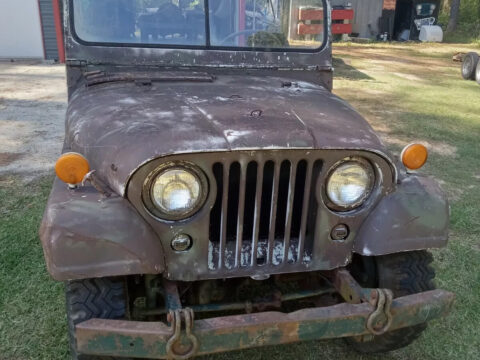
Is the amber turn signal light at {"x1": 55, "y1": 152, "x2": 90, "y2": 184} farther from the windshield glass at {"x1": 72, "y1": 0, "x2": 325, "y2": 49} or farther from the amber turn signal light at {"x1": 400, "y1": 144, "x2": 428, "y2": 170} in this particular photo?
the amber turn signal light at {"x1": 400, "y1": 144, "x2": 428, "y2": 170}

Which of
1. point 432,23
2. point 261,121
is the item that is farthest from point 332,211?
point 432,23

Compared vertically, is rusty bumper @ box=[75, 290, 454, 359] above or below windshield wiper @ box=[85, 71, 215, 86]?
below

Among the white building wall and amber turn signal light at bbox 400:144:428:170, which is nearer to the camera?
amber turn signal light at bbox 400:144:428:170

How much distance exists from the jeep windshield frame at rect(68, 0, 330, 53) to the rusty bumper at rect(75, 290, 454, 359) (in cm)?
185

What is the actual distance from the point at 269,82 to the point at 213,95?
21.6 inches

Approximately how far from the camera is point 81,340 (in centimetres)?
179

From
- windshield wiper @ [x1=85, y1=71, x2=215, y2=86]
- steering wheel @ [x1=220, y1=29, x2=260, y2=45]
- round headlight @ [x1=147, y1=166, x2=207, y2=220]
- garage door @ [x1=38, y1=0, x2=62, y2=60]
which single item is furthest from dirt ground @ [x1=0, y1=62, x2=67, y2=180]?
round headlight @ [x1=147, y1=166, x2=207, y2=220]

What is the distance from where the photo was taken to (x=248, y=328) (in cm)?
187

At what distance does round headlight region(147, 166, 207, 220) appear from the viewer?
1.95m

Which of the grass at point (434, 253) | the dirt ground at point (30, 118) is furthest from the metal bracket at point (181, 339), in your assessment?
the dirt ground at point (30, 118)

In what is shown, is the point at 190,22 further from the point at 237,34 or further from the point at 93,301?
the point at 93,301

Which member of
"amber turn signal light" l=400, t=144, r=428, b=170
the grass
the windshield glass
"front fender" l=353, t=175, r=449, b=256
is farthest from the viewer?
the windshield glass

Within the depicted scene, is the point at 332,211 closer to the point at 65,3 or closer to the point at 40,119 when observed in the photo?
the point at 65,3

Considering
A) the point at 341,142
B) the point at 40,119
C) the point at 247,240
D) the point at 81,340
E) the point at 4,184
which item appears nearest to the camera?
the point at 81,340
